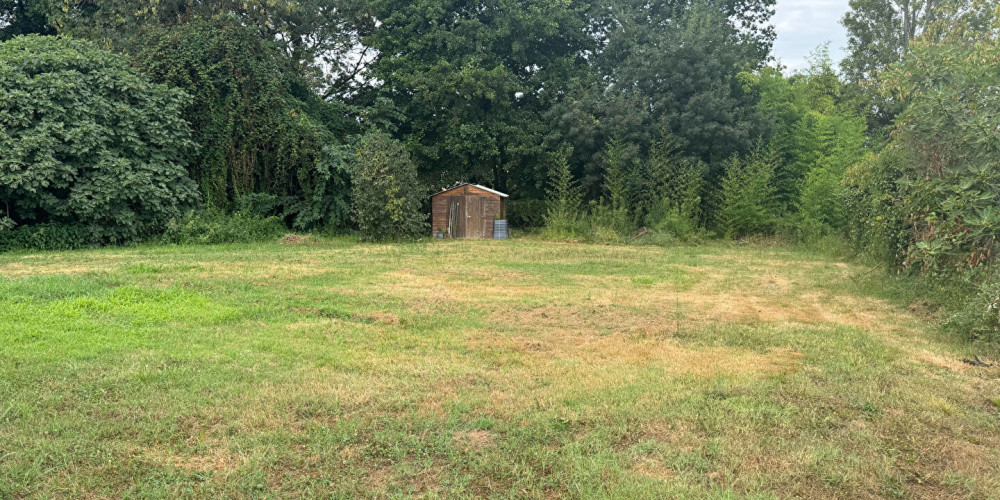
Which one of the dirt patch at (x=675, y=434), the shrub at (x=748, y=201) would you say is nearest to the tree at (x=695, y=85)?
the shrub at (x=748, y=201)

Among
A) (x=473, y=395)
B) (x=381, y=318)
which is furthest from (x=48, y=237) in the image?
(x=473, y=395)

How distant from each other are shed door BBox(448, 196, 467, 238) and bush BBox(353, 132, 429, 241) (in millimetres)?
2247

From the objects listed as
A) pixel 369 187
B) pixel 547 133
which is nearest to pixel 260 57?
pixel 369 187

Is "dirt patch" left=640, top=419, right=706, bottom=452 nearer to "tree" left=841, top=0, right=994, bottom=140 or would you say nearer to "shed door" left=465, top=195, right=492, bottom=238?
"shed door" left=465, top=195, right=492, bottom=238

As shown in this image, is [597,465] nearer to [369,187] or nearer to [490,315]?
[490,315]

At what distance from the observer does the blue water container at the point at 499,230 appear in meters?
19.4

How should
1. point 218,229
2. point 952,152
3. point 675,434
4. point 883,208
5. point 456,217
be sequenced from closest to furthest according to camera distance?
point 675,434
point 952,152
point 883,208
point 218,229
point 456,217

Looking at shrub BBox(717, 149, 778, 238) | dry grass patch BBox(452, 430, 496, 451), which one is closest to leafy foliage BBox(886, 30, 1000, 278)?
dry grass patch BBox(452, 430, 496, 451)

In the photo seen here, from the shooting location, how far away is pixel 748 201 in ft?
61.2

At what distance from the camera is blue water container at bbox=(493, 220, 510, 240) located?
63.8 feet

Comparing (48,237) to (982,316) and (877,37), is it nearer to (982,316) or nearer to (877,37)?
(982,316)

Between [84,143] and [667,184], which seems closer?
[84,143]

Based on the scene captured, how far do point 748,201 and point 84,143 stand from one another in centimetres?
1685

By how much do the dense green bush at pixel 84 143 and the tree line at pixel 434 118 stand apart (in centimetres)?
5
